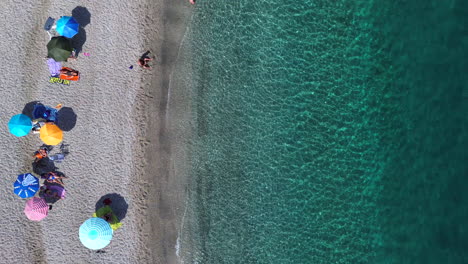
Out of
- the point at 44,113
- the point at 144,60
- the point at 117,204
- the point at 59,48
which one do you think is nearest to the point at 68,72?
the point at 59,48

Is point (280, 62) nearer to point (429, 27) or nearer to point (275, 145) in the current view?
point (275, 145)

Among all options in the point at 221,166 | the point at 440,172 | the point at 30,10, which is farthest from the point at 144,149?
the point at 440,172

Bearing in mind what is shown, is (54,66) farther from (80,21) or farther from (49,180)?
(49,180)

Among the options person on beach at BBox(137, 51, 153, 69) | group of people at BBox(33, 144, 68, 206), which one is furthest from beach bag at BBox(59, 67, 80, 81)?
group of people at BBox(33, 144, 68, 206)

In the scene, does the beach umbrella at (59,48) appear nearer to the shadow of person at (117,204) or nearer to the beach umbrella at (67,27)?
the beach umbrella at (67,27)

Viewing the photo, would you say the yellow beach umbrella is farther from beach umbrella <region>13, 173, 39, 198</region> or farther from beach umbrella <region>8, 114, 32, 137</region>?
beach umbrella <region>13, 173, 39, 198</region>
